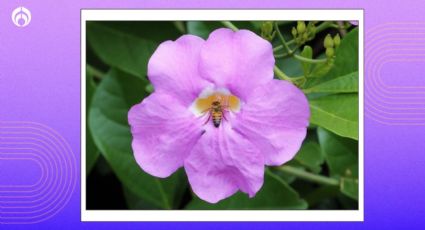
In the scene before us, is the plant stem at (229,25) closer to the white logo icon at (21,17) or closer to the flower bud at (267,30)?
the flower bud at (267,30)

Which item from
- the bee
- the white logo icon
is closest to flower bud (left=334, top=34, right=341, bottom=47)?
the bee

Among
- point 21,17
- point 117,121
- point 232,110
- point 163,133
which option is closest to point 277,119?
point 232,110

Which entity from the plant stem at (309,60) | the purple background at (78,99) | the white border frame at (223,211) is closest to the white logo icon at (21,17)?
the purple background at (78,99)

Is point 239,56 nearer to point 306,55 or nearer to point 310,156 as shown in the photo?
point 306,55

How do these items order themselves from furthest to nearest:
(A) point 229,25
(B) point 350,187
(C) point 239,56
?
(B) point 350,187 → (A) point 229,25 → (C) point 239,56

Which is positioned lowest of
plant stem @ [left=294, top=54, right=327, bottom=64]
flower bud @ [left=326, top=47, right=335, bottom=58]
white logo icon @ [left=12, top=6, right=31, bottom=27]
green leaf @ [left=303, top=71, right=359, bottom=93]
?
green leaf @ [left=303, top=71, right=359, bottom=93]

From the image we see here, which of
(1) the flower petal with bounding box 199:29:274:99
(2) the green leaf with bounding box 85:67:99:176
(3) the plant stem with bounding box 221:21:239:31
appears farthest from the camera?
(2) the green leaf with bounding box 85:67:99:176

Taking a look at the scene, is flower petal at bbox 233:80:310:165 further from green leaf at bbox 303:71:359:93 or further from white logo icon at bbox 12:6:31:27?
white logo icon at bbox 12:6:31:27
